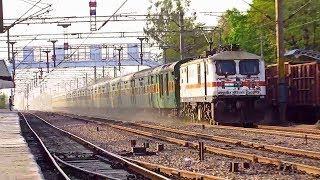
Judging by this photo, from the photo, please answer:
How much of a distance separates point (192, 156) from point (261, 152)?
1.86 meters

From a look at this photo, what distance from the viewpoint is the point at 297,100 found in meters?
32.1

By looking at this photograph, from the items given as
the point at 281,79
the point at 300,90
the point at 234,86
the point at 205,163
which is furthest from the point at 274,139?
the point at 300,90

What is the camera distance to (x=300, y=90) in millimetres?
31734

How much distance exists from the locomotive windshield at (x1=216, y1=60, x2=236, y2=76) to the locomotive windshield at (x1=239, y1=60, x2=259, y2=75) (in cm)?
34

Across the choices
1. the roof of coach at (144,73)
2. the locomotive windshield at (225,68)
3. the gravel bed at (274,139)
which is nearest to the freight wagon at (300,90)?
the locomotive windshield at (225,68)

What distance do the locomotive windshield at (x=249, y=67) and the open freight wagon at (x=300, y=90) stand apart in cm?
228

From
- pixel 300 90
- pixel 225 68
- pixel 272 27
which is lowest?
pixel 300 90

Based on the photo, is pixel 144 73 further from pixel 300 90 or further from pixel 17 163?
pixel 17 163

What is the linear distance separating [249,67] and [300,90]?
9.90 feet

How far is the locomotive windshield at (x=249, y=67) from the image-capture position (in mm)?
30234

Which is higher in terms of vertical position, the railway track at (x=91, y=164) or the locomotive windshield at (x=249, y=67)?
the locomotive windshield at (x=249, y=67)

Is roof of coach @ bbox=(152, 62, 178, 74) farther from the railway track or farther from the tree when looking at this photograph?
the tree

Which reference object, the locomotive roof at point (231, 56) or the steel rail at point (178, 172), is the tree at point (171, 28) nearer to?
the locomotive roof at point (231, 56)

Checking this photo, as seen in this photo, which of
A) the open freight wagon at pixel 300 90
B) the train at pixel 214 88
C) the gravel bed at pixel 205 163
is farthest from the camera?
the train at pixel 214 88
